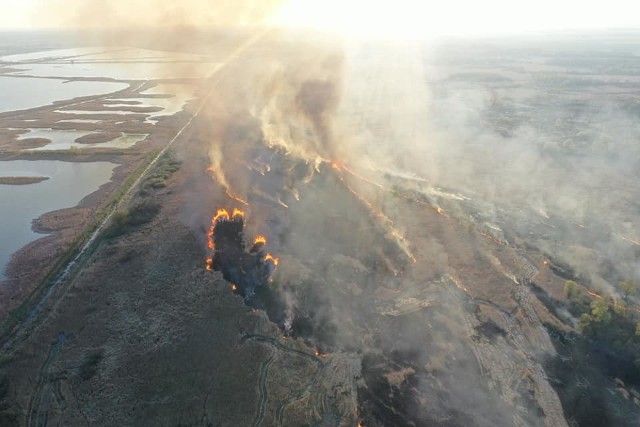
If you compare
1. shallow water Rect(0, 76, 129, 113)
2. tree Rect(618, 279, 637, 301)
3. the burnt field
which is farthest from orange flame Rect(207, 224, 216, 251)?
shallow water Rect(0, 76, 129, 113)

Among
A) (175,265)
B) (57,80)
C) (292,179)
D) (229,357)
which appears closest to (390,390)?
(229,357)

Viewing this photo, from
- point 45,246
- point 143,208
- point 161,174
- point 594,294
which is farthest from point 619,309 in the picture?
point 161,174

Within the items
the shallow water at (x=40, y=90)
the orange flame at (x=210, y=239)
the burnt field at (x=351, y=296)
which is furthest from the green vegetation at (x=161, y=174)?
the shallow water at (x=40, y=90)

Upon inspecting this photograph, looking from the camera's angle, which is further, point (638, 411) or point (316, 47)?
point (316, 47)

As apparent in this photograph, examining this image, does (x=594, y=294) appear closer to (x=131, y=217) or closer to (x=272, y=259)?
(x=272, y=259)

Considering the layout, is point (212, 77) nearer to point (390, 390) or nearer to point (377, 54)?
point (377, 54)

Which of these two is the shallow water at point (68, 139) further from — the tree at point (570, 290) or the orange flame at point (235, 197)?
the tree at point (570, 290)
